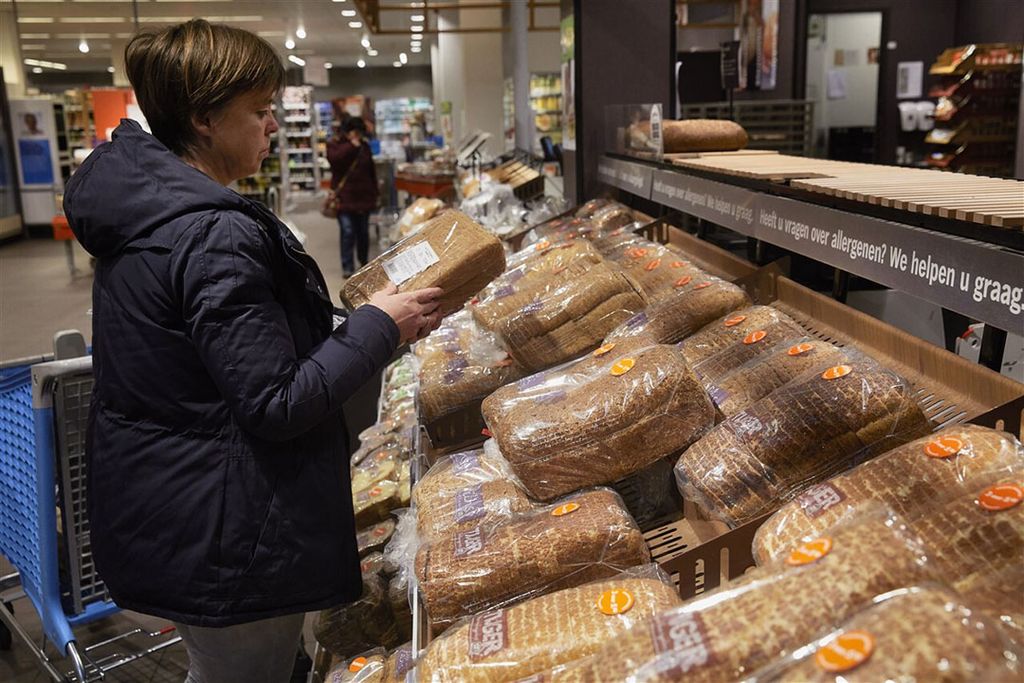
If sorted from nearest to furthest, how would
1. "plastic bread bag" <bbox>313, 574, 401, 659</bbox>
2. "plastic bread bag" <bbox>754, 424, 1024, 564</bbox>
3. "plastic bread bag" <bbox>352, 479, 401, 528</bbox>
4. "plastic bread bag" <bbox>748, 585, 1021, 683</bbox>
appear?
"plastic bread bag" <bbox>748, 585, 1021, 683</bbox> < "plastic bread bag" <bbox>754, 424, 1024, 564</bbox> < "plastic bread bag" <bbox>313, 574, 401, 659</bbox> < "plastic bread bag" <bbox>352, 479, 401, 528</bbox>

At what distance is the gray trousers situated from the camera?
1.60 m

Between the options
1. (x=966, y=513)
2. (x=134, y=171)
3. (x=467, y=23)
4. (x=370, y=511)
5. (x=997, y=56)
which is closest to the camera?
(x=966, y=513)

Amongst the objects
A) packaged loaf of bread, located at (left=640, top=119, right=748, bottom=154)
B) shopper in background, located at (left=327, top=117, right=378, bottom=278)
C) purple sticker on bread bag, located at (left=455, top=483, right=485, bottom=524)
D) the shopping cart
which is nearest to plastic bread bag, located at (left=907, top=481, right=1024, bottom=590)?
purple sticker on bread bag, located at (left=455, top=483, right=485, bottom=524)

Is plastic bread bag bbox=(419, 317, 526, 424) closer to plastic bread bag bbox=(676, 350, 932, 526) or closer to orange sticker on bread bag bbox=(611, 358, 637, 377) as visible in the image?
orange sticker on bread bag bbox=(611, 358, 637, 377)

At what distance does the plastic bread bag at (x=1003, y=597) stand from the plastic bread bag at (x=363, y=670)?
0.98 metres

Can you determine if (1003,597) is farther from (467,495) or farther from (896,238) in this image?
(467,495)

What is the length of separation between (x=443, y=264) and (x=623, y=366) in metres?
0.48

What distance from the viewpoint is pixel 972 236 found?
1.28 meters

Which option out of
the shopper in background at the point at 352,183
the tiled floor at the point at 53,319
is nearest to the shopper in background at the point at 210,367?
the tiled floor at the point at 53,319

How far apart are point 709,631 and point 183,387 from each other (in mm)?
968

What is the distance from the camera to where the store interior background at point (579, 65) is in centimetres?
437

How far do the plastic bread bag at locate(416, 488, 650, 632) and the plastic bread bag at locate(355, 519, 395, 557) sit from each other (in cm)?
88

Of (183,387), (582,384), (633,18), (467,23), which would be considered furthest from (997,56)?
(183,387)

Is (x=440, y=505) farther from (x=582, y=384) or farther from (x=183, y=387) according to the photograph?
(x=183, y=387)
